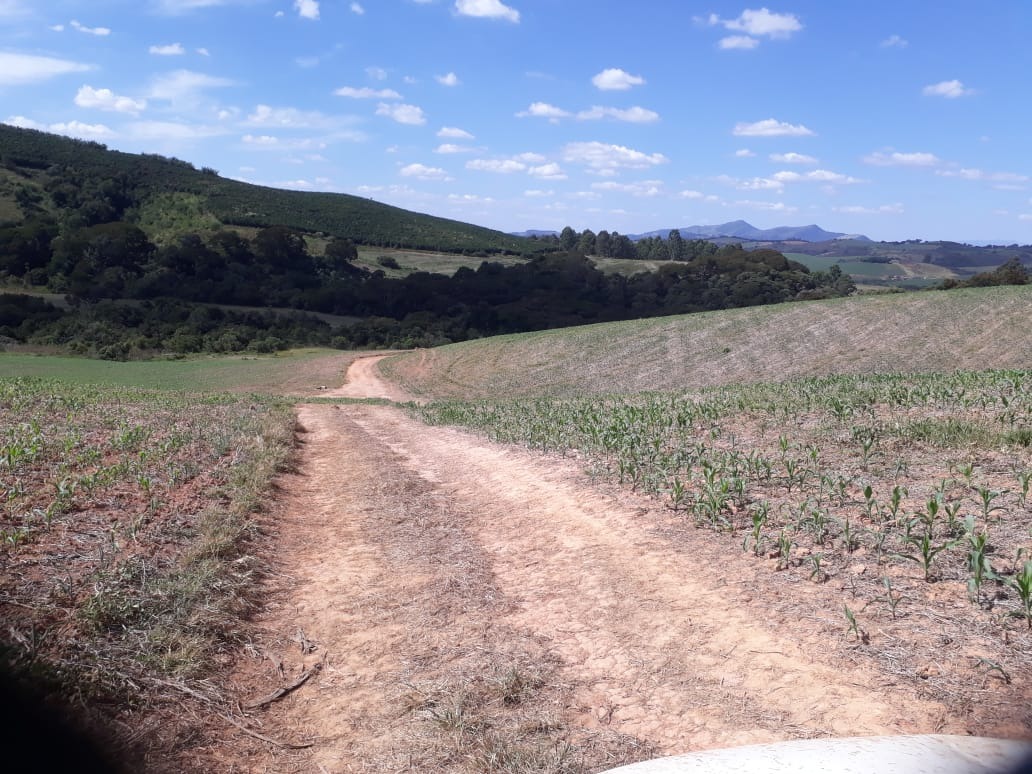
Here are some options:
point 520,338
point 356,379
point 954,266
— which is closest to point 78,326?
point 356,379

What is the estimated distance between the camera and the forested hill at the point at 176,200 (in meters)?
105

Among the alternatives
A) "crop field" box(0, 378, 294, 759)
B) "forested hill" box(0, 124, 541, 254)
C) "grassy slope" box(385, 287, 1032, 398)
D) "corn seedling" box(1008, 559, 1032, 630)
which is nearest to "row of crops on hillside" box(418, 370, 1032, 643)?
"corn seedling" box(1008, 559, 1032, 630)

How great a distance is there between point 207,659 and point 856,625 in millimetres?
3865

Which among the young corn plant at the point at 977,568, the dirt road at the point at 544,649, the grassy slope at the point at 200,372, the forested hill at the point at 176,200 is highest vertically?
the forested hill at the point at 176,200

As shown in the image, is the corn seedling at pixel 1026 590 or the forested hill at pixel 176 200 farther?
the forested hill at pixel 176 200

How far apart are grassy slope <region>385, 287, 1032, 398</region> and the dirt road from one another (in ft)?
93.0

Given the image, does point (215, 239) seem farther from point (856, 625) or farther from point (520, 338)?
point (856, 625)

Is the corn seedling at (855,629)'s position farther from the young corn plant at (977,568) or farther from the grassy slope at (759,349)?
the grassy slope at (759,349)

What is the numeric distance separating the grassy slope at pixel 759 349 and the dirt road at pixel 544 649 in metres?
28.3

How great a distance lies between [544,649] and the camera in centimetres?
464

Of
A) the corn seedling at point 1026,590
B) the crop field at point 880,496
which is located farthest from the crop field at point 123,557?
the corn seedling at point 1026,590

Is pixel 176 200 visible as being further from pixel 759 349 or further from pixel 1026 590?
pixel 1026 590

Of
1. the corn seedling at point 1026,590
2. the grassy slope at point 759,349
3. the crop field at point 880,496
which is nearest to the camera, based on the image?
the corn seedling at point 1026,590

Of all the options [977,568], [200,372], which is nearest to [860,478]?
[977,568]
